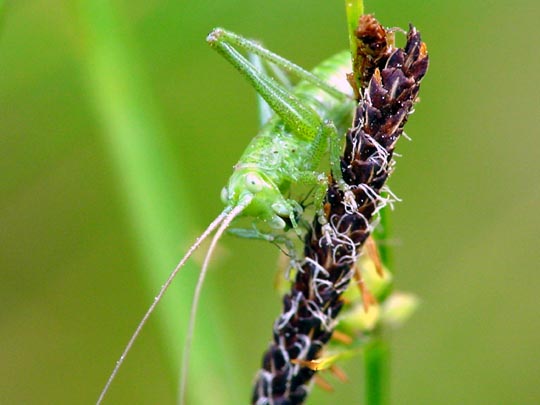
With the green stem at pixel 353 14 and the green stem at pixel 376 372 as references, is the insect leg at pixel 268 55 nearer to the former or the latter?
the green stem at pixel 353 14

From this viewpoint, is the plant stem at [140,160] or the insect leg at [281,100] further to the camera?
the plant stem at [140,160]

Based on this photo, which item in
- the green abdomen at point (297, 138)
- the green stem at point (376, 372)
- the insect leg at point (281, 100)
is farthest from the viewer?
the insect leg at point (281, 100)

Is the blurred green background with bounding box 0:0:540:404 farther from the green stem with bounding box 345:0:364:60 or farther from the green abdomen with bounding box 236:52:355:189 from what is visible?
the green stem with bounding box 345:0:364:60

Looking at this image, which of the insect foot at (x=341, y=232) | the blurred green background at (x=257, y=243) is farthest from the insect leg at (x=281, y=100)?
the blurred green background at (x=257, y=243)

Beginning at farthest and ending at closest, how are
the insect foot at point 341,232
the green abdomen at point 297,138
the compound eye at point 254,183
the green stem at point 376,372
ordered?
the green abdomen at point 297,138 < the compound eye at point 254,183 < the green stem at point 376,372 < the insect foot at point 341,232

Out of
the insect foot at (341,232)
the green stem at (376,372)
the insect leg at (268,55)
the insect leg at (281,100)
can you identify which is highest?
the insect leg at (268,55)

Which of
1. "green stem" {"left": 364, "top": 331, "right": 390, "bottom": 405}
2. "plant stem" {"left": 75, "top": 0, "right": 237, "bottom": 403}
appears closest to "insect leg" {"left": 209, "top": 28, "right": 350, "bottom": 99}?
"plant stem" {"left": 75, "top": 0, "right": 237, "bottom": 403}

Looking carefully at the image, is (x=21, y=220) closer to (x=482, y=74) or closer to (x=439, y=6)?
(x=439, y=6)
